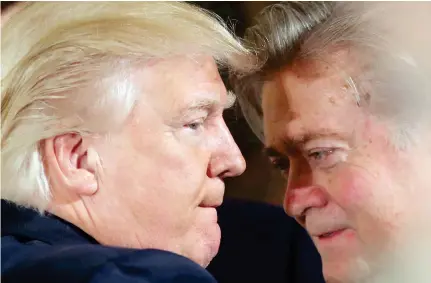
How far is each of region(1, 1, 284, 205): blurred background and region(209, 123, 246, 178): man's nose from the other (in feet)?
0.42

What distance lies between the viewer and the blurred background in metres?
1.04

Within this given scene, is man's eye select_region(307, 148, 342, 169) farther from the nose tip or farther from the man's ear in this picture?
the man's ear

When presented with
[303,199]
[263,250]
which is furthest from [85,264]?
[263,250]

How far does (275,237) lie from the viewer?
3.97 feet

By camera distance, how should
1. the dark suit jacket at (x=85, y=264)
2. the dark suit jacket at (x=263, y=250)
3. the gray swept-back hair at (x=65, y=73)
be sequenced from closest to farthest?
the dark suit jacket at (x=85, y=264)
the gray swept-back hair at (x=65, y=73)
the dark suit jacket at (x=263, y=250)

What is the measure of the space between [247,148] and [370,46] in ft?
1.26

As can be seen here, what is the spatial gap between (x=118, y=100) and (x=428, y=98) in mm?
430

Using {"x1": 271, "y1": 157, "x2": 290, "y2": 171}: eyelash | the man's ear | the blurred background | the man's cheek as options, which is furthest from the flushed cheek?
the man's ear

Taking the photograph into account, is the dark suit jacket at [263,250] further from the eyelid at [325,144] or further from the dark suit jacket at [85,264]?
the dark suit jacket at [85,264]

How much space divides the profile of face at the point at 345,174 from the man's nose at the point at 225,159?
10 centimetres

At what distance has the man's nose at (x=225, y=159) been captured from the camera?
2.93 feet

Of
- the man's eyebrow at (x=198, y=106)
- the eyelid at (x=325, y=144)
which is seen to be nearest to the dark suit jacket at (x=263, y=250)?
the eyelid at (x=325, y=144)

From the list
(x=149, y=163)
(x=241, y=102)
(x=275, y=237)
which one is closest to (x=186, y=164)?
(x=149, y=163)

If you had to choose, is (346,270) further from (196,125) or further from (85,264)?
(85,264)
